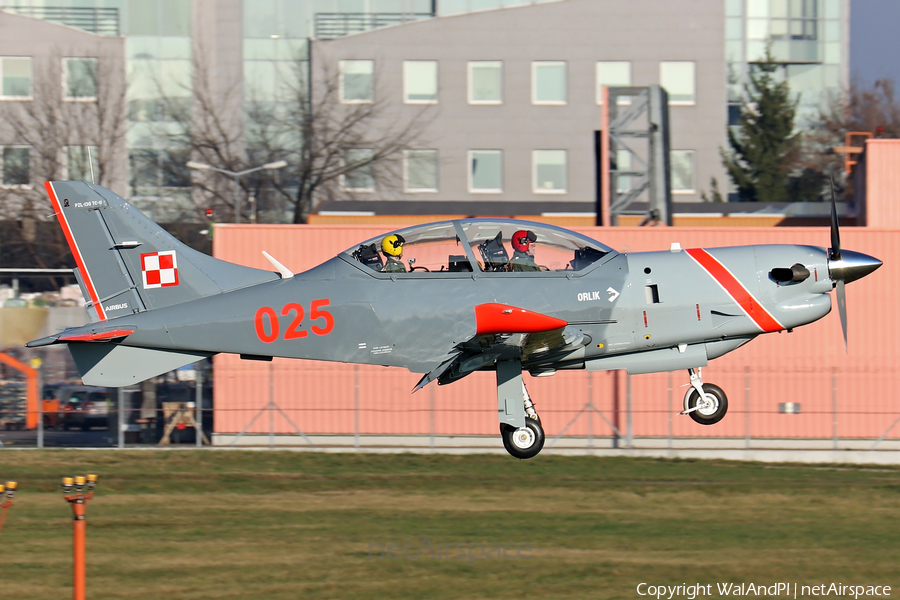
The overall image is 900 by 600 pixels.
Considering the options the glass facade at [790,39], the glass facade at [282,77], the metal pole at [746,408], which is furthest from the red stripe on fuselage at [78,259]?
the glass facade at [790,39]

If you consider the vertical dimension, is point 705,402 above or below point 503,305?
below

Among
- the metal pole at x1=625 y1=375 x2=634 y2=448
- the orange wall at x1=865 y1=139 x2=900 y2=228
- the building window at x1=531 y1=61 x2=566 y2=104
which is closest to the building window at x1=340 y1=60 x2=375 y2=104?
the building window at x1=531 y1=61 x2=566 y2=104

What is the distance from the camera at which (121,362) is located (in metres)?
13.2

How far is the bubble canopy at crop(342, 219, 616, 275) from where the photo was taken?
12.6 m

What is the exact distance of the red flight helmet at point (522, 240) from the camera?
12.6m

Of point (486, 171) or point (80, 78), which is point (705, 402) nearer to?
point (486, 171)

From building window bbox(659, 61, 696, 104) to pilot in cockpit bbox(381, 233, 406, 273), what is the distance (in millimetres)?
43734

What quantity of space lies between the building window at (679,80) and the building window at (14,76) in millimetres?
31915

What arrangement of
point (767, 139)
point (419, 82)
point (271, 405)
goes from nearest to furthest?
point (271, 405) → point (419, 82) → point (767, 139)

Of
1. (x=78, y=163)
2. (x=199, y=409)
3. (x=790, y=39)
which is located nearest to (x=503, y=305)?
(x=199, y=409)

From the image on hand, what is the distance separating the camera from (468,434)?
28297 mm

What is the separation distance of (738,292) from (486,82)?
138 feet

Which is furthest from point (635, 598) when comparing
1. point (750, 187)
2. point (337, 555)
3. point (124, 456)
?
point (750, 187)

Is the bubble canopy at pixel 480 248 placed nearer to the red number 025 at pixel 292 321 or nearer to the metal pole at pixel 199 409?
the red number 025 at pixel 292 321
